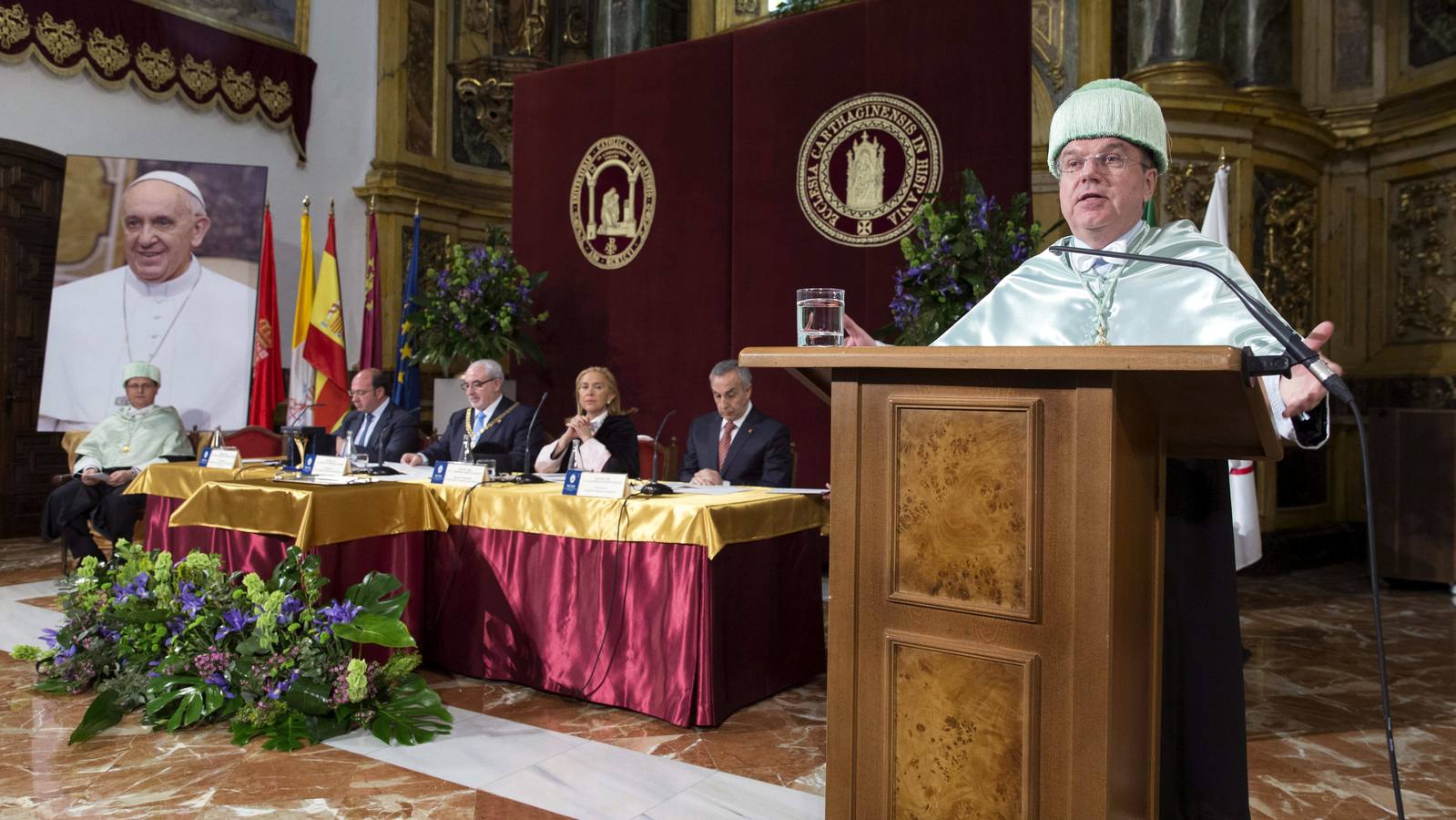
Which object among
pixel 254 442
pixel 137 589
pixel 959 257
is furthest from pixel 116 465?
pixel 959 257

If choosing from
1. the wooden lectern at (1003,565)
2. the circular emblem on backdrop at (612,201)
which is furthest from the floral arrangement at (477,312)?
the wooden lectern at (1003,565)

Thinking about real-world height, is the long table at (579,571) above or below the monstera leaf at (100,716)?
above

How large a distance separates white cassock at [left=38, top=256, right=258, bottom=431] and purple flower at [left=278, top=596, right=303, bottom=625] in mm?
4090

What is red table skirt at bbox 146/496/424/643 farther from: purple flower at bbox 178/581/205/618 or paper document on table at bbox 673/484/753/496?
paper document on table at bbox 673/484/753/496

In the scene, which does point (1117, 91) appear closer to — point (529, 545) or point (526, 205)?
point (529, 545)

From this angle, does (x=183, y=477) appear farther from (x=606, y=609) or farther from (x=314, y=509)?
(x=606, y=609)

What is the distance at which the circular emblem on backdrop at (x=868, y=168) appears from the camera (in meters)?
5.15

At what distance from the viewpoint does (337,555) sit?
11.2 feet

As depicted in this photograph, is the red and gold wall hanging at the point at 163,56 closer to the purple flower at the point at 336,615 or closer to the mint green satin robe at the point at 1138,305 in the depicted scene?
the purple flower at the point at 336,615

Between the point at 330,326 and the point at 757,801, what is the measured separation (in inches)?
224

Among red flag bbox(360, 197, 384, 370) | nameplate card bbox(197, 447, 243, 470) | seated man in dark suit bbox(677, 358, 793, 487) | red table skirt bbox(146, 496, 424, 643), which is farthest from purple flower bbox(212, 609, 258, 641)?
red flag bbox(360, 197, 384, 370)

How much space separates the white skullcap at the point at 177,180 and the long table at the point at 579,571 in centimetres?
397

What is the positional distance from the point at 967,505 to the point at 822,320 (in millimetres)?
452

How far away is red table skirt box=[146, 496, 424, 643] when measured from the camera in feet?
11.2
